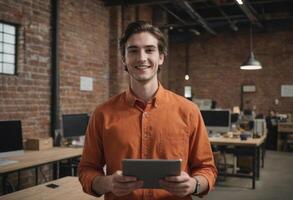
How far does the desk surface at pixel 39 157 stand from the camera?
3.90 m

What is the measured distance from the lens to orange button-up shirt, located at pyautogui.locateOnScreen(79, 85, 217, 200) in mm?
1659

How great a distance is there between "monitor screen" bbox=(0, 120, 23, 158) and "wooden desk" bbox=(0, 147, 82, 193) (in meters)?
0.15

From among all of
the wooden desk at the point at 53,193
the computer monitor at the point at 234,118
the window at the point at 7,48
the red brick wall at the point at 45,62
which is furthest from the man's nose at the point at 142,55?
the computer monitor at the point at 234,118

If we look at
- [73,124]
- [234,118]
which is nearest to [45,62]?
[73,124]

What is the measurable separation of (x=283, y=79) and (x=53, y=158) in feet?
27.2

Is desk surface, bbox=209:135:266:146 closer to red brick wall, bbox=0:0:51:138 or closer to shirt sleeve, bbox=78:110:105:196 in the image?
red brick wall, bbox=0:0:51:138

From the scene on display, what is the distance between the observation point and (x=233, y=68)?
11547 millimetres

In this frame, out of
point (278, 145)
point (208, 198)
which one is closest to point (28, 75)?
point (208, 198)

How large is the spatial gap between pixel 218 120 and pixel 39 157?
364cm

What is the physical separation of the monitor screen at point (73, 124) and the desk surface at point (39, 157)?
0.87ft

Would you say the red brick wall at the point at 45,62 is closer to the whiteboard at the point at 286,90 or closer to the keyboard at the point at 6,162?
the keyboard at the point at 6,162

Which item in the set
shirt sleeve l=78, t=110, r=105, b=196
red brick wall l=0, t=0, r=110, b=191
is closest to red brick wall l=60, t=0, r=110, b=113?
red brick wall l=0, t=0, r=110, b=191

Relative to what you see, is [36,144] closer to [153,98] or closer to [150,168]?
[153,98]

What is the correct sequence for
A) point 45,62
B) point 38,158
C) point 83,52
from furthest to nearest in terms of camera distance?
point 83,52
point 45,62
point 38,158
